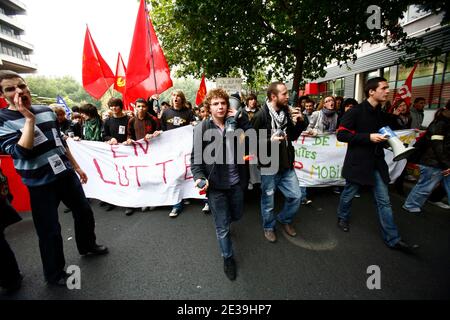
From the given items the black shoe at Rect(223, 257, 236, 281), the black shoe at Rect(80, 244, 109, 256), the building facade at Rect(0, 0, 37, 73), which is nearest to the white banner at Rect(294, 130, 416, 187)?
the black shoe at Rect(223, 257, 236, 281)

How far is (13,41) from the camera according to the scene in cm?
4756

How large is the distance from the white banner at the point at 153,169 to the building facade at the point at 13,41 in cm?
5627

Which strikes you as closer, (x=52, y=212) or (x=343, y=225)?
(x=52, y=212)

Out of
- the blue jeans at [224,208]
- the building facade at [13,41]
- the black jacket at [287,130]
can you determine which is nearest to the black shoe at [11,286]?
the blue jeans at [224,208]

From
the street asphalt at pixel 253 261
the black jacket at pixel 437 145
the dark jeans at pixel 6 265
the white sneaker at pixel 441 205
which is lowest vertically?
the street asphalt at pixel 253 261

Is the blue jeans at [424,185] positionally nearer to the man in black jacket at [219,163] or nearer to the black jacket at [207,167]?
the man in black jacket at [219,163]

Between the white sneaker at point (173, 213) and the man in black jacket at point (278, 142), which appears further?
the white sneaker at point (173, 213)

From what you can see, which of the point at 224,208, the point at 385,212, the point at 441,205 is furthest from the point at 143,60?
the point at 441,205

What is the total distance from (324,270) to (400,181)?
322 cm

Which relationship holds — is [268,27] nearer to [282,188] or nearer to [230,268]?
[282,188]

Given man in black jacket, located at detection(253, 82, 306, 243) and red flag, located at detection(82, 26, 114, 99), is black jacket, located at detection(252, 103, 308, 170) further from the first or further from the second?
red flag, located at detection(82, 26, 114, 99)

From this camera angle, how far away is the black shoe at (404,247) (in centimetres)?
272

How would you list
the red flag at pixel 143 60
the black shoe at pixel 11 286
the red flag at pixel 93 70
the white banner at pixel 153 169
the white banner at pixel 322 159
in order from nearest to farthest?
the black shoe at pixel 11 286, the white banner at pixel 153 169, the red flag at pixel 143 60, the white banner at pixel 322 159, the red flag at pixel 93 70

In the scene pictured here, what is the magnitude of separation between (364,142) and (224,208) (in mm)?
1753
